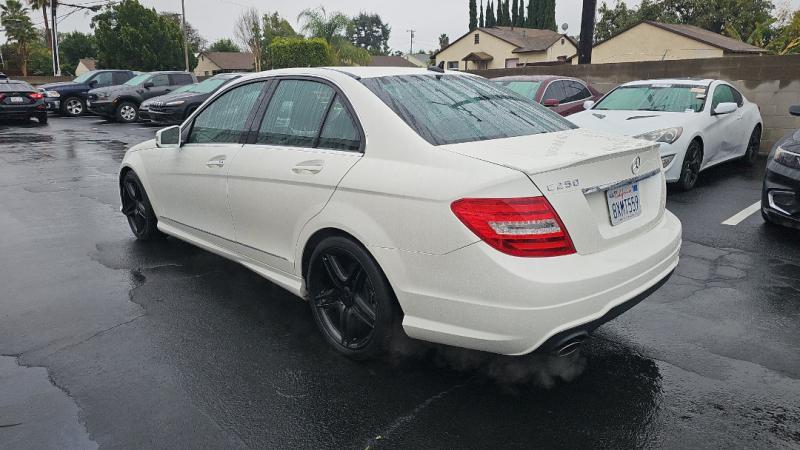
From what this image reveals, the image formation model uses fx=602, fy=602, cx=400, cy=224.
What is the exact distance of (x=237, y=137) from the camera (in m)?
4.12

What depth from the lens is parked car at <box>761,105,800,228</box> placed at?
539 cm

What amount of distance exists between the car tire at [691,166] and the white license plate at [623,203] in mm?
4949

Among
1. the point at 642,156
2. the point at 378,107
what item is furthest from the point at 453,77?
the point at 642,156

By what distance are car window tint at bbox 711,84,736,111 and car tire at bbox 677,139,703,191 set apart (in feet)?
2.59

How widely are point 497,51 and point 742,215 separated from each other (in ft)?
171

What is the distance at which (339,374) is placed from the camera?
3.21 m

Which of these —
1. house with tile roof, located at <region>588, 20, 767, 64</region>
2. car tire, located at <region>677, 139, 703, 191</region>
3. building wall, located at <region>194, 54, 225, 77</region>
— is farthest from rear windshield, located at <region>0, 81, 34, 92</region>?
building wall, located at <region>194, 54, 225, 77</region>

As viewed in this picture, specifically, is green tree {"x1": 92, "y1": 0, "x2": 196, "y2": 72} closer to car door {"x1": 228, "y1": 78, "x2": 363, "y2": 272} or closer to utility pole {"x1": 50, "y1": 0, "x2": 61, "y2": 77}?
utility pole {"x1": 50, "y1": 0, "x2": 61, "y2": 77}

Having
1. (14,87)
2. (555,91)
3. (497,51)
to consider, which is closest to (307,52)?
(497,51)

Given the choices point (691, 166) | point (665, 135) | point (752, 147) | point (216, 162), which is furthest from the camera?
point (752, 147)

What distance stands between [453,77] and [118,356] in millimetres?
2639

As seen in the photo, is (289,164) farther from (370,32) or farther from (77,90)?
(370,32)

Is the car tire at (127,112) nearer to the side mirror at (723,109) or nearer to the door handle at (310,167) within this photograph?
the side mirror at (723,109)

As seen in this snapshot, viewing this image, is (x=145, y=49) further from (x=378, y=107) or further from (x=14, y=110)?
(x=378, y=107)
